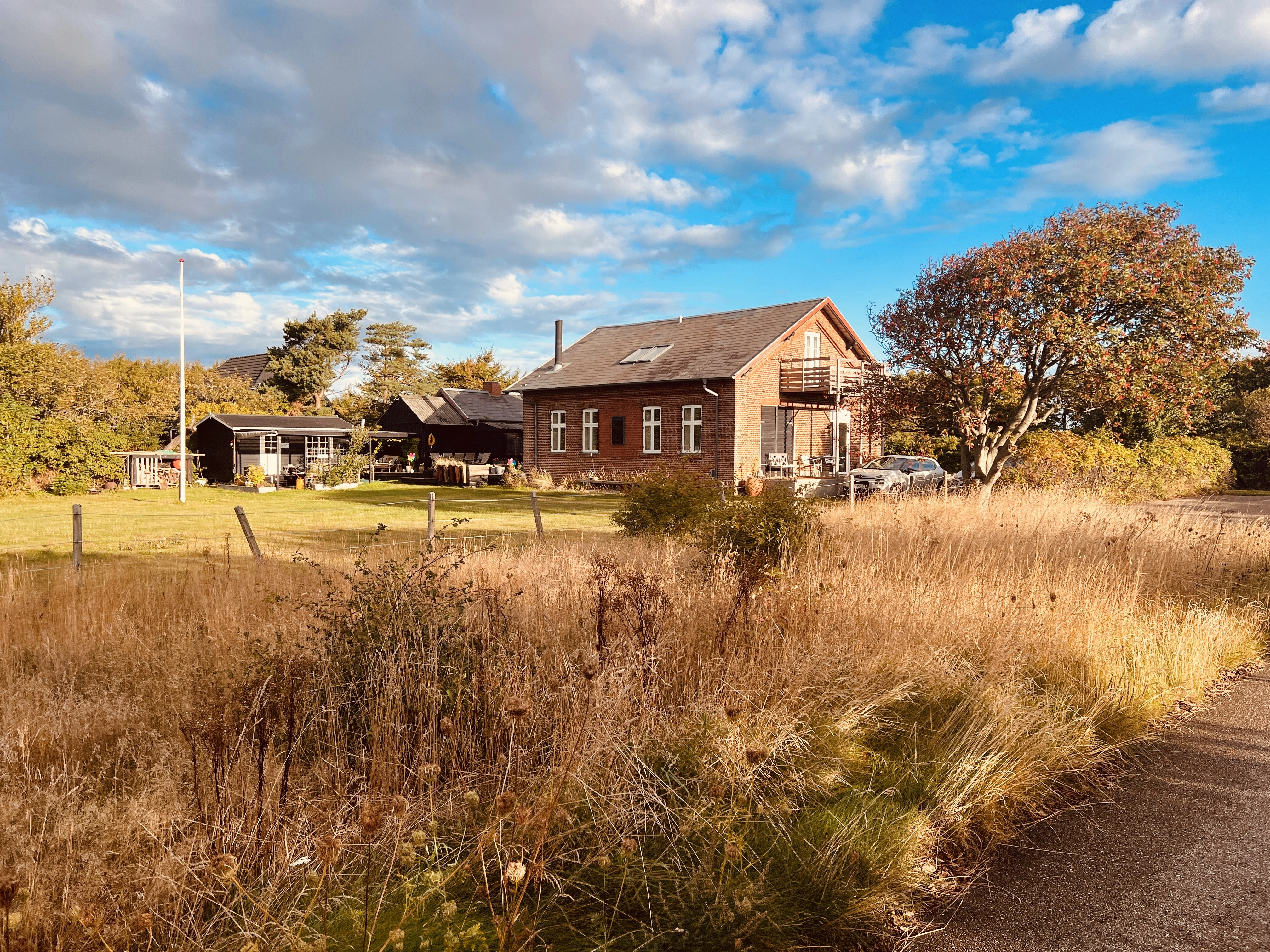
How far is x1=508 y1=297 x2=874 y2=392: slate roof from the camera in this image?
26578mm

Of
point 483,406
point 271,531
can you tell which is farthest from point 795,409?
point 271,531

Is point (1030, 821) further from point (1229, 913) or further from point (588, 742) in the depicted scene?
point (588, 742)

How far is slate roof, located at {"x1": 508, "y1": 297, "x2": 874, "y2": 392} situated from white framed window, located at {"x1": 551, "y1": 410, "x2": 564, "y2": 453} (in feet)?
3.50

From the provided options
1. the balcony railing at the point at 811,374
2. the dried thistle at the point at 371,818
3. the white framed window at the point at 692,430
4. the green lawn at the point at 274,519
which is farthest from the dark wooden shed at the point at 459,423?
the dried thistle at the point at 371,818

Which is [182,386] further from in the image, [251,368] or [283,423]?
[251,368]

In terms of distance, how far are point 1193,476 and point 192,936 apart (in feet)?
95.4

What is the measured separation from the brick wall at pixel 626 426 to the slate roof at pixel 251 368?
1054 inches

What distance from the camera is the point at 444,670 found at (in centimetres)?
406

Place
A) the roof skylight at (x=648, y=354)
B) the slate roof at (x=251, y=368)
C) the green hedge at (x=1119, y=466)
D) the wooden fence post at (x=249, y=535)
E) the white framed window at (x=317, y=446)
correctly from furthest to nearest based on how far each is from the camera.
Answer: the slate roof at (x=251, y=368)
the white framed window at (x=317, y=446)
the roof skylight at (x=648, y=354)
the green hedge at (x=1119, y=466)
the wooden fence post at (x=249, y=535)

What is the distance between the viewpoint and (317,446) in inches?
1358

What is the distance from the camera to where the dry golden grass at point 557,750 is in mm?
2576

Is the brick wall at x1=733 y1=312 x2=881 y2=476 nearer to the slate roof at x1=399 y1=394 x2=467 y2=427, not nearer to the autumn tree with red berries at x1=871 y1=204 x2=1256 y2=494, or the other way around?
the autumn tree with red berries at x1=871 y1=204 x2=1256 y2=494

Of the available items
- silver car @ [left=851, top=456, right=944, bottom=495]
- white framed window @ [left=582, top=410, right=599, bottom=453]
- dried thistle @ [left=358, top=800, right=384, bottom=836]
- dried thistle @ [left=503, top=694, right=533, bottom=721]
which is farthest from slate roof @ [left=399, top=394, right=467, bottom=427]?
dried thistle @ [left=358, top=800, right=384, bottom=836]

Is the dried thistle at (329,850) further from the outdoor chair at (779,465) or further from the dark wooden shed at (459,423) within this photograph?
the dark wooden shed at (459,423)
